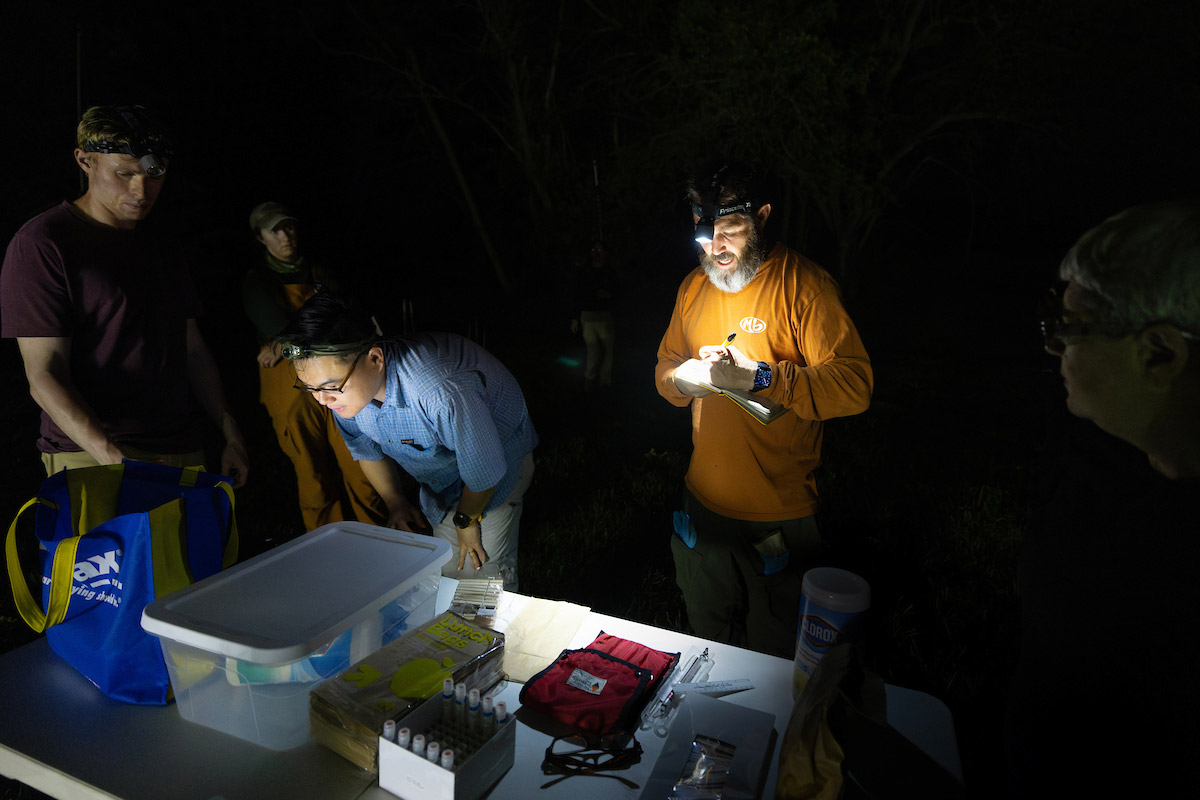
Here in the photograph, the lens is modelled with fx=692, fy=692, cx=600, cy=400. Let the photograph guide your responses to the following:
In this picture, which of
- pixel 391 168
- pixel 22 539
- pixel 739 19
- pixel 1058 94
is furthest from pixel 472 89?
pixel 22 539

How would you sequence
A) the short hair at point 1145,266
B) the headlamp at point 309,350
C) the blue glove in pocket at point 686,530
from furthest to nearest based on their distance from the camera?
the blue glove in pocket at point 686,530 < the headlamp at point 309,350 < the short hair at point 1145,266

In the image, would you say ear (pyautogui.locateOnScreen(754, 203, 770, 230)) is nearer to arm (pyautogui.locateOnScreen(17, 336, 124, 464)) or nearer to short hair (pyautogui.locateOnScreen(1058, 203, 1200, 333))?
short hair (pyautogui.locateOnScreen(1058, 203, 1200, 333))

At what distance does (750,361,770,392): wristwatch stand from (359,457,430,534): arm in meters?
1.24

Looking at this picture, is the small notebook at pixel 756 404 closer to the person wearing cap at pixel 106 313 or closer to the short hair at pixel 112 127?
Answer: the person wearing cap at pixel 106 313

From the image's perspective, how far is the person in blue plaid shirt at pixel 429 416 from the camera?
A: 78.9 inches

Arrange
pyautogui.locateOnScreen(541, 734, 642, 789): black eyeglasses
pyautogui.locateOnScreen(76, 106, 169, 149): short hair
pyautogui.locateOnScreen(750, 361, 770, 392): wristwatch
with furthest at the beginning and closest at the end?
pyautogui.locateOnScreen(76, 106, 169, 149): short hair → pyautogui.locateOnScreen(750, 361, 770, 392): wristwatch → pyautogui.locateOnScreen(541, 734, 642, 789): black eyeglasses

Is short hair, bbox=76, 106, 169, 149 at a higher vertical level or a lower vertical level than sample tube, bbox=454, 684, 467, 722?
higher

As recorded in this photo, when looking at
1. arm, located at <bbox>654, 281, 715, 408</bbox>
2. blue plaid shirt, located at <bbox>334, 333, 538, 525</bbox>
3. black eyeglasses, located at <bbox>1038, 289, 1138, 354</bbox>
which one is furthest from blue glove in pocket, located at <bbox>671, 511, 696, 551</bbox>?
black eyeglasses, located at <bbox>1038, 289, 1138, 354</bbox>

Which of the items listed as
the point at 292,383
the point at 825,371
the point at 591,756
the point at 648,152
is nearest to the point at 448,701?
the point at 591,756

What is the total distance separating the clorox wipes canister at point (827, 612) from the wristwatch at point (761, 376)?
72 centimetres

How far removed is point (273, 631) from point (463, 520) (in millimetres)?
934

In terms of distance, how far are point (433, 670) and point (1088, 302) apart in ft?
4.57

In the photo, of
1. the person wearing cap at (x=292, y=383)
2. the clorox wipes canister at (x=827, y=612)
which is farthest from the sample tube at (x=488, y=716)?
the person wearing cap at (x=292, y=383)

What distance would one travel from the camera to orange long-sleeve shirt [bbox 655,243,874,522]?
7.03 feet
